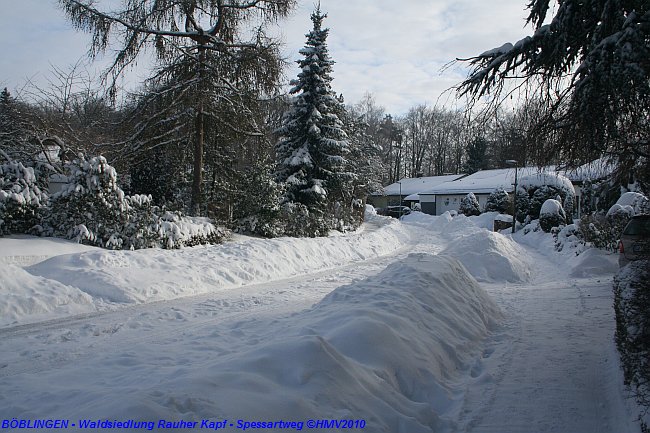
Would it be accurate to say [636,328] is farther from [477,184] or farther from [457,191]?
[457,191]

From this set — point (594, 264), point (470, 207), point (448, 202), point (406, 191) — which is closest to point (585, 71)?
point (594, 264)

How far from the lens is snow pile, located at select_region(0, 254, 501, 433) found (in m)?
3.13

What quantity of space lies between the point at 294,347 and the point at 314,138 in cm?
2188

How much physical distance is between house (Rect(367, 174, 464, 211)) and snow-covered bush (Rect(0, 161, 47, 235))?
52821 mm

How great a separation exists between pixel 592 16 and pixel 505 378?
4136 mm

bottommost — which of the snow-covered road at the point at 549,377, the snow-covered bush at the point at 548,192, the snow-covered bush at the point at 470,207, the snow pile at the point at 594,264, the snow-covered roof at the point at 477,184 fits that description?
the snow-covered road at the point at 549,377

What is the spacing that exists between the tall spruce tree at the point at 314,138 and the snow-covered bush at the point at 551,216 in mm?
11057

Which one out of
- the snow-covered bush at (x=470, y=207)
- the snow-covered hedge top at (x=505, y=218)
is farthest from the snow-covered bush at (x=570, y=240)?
the snow-covered bush at (x=470, y=207)

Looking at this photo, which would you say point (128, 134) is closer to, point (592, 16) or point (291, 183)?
point (291, 183)

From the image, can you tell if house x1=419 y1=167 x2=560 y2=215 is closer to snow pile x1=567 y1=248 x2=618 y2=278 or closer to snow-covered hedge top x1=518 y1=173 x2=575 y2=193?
snow-covered hedge top x1=518 y1=173 x2=575 y2=193

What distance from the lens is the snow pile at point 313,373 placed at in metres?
3.13

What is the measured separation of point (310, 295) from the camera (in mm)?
9258

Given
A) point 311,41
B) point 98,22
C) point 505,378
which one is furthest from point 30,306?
point 311,41

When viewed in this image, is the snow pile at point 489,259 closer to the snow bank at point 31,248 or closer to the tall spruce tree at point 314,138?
the snow bank at point 31,248
